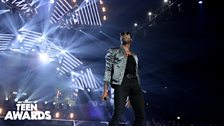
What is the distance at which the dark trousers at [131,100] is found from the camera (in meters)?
3.19

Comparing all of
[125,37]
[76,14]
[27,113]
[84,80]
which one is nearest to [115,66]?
[125,37]

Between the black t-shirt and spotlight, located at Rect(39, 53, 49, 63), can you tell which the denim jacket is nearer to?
the black t-shirt

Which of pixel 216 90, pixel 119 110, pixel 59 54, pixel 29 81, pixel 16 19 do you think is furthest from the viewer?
pixel 59 54

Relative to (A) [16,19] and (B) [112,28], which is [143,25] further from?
(A) [16,19]

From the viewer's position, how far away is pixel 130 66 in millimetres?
3381

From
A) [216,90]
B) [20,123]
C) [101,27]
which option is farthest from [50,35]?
[216,90]

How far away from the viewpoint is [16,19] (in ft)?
46.8

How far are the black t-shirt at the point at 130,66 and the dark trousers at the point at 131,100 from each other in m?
0.09

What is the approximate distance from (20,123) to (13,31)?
733 cm

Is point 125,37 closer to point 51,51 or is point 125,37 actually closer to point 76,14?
point 76,14

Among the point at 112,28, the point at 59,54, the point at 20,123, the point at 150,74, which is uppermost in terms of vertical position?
the point at 112,28

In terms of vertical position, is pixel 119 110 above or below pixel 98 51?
below

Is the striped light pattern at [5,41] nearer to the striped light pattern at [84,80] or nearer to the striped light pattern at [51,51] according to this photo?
the striped light pattern at [51,51]

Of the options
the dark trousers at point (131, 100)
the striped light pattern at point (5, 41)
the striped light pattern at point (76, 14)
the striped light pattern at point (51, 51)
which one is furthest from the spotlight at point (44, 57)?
the dark trousers at point (131, 100)
